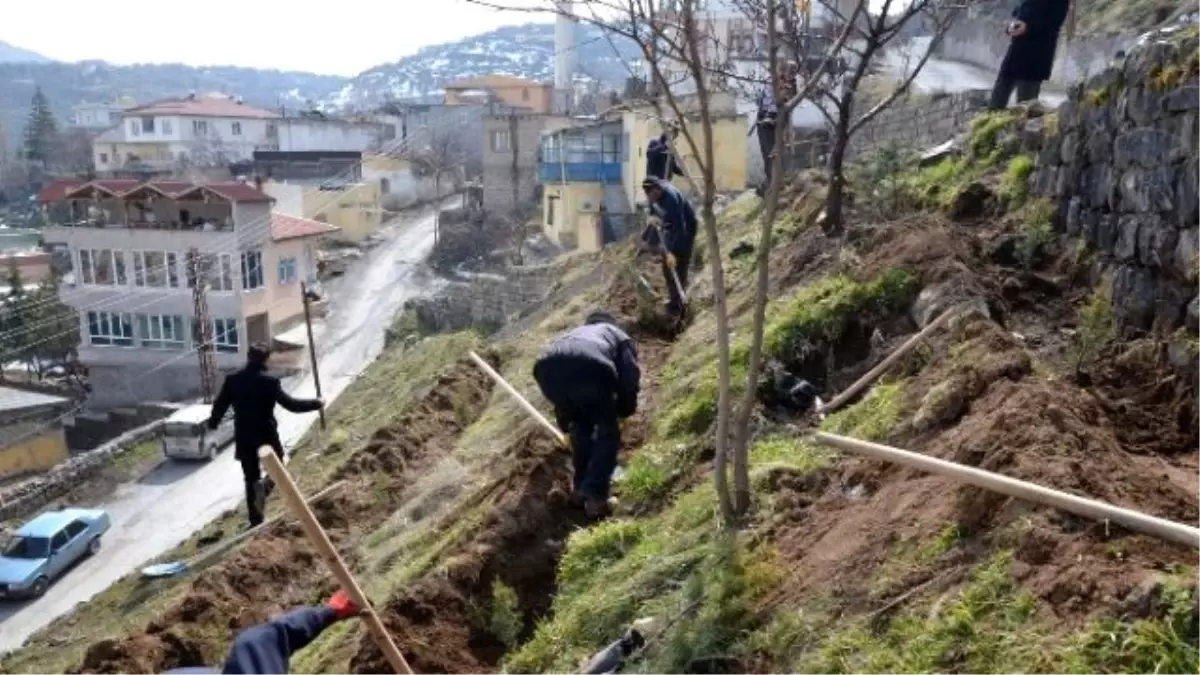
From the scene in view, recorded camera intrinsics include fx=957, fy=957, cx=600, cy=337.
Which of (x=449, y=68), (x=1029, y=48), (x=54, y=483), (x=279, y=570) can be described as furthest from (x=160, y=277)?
(x=449, y=68)

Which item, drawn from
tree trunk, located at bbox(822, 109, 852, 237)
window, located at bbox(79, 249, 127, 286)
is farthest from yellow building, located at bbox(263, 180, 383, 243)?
tree trunk, located at bbox(822, 109, 852, 237)

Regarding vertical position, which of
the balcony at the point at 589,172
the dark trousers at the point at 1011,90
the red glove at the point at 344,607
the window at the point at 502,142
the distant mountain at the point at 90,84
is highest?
the distant mountain at the point at 90,84

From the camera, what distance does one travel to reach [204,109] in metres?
68.0

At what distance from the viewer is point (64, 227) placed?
105 ft

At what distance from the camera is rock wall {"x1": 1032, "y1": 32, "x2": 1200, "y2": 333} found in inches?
219

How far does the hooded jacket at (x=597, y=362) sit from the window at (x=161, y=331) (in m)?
29.0

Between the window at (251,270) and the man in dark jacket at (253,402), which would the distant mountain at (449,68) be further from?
the man in dark jacket at (253,402)

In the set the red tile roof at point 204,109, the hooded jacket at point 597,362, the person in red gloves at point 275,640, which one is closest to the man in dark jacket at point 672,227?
the hooded jacket at point 597,362

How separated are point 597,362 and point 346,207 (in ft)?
152

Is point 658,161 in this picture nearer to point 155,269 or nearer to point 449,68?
point 155,269

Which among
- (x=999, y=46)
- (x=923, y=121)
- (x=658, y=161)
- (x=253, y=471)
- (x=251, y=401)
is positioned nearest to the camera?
(x=251, y=401)

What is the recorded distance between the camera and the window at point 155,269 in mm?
31531

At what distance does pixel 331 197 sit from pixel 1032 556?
160 ft

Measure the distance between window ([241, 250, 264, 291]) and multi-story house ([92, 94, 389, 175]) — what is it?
1439 inches
